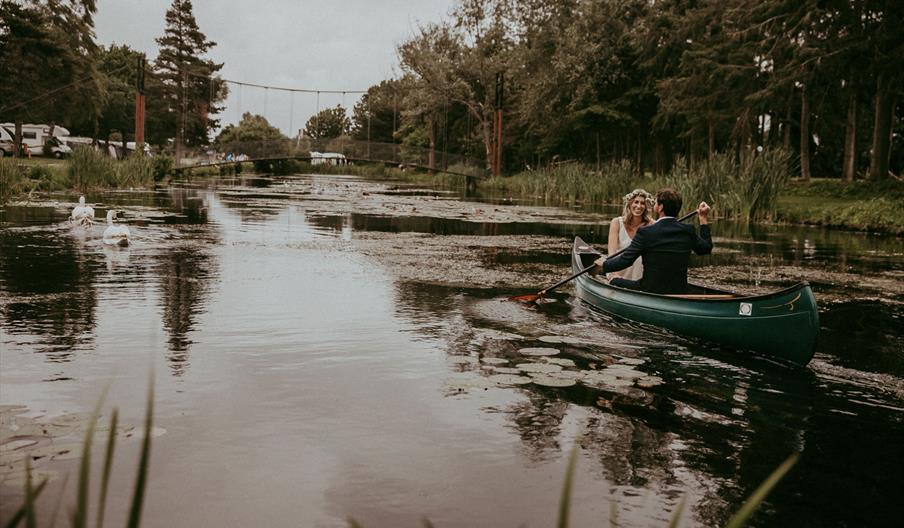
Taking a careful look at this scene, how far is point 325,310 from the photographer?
9000 millimetres

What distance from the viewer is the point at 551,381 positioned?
618 cm

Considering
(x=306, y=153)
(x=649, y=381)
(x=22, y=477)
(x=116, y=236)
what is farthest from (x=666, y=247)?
(x=306, y=153)

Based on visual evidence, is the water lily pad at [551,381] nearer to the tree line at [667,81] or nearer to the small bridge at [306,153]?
the tree line at [667,81]

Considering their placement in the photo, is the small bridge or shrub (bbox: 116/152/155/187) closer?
shrub (bbox: 116/152/155/187)

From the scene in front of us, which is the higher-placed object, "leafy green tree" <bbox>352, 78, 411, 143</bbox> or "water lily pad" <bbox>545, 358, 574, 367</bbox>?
"leafy green tree" <bbox>352, 78, 411, 143</bbox>

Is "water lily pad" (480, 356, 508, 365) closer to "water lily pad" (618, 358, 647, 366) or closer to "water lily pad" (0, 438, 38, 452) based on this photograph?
"water lily pad" (618, 358, 647, 366)

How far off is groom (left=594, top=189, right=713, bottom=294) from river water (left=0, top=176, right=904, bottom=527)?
55 centimetres

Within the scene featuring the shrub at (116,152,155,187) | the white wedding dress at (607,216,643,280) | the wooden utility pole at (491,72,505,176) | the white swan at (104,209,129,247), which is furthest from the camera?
the wooden utility pole at (491,72,505,176)

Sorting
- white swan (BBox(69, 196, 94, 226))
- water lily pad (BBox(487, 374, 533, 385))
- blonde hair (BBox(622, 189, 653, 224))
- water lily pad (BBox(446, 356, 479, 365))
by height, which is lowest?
water lily pad (BBox(487, 374, 533, 385))

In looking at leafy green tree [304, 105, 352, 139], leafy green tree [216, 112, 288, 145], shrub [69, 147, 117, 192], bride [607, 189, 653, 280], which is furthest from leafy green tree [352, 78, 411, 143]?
bride [607, 189, 653, 280]

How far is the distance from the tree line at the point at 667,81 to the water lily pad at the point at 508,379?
64.6ft

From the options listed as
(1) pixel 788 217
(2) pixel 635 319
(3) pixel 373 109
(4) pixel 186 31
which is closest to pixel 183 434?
(2) pixel 635 319

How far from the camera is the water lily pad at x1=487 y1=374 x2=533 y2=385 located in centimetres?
620

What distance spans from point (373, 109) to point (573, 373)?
82628mm
